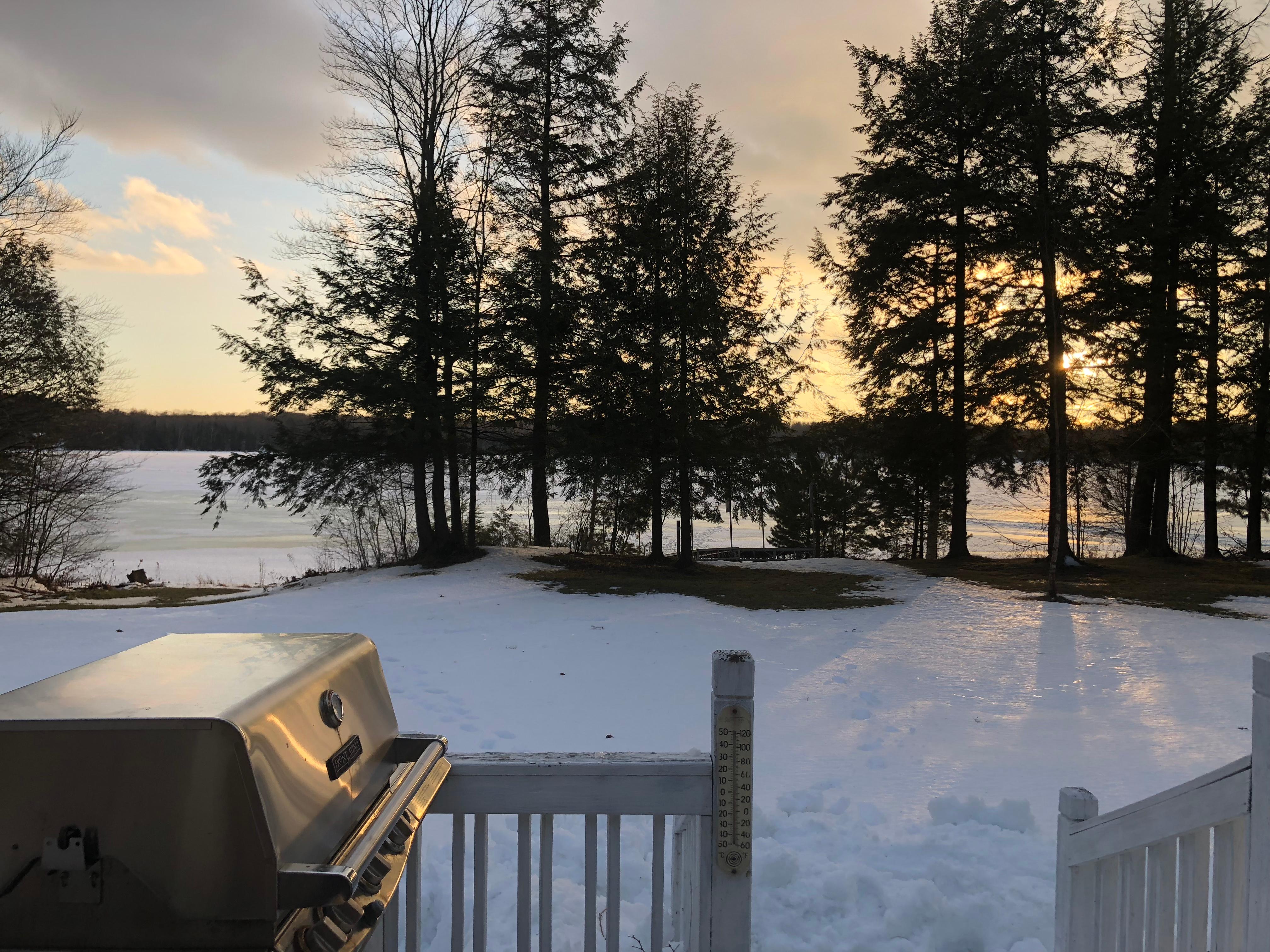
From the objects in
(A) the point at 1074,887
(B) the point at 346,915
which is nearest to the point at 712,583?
(A) the point at 1074,887

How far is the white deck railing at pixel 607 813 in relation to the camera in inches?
74.2

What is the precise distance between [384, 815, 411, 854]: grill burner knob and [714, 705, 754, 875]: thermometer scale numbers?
2.40 ft

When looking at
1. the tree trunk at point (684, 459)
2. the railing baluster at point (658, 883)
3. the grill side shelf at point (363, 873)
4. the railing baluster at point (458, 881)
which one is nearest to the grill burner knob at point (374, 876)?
the grill side shelf at point (363, 873)

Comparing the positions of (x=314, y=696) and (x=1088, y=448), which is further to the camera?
(x=1088, y=448)

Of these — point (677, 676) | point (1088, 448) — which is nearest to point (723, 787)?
point (677, 676)

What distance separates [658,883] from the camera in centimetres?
202

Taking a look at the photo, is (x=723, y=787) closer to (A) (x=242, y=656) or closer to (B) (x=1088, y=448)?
(A) (x=242, y=656)

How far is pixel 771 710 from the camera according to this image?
5980 millimetres

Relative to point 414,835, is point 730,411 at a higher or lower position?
higher

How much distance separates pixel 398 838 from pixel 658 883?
2.63ft

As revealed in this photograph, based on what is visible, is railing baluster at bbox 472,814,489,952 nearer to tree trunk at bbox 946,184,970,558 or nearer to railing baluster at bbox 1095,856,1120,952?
railing baluster at bbox 1095,856,1120,952

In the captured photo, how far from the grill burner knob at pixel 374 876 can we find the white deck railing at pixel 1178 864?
1.59 meters

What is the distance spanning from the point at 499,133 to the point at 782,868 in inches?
584

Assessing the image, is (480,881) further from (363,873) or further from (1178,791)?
(1178,791)
